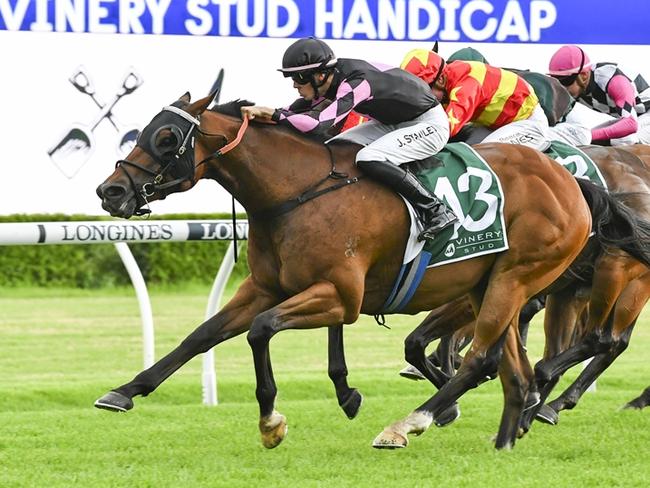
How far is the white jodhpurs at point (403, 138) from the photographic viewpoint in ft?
18.3

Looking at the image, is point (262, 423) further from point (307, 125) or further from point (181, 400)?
point (181, 400)

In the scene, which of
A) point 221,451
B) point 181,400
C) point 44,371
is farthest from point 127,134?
point 221,451

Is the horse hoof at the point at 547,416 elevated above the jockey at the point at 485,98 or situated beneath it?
situated beneath

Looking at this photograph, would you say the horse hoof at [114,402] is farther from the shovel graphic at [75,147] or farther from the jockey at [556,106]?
the shovel graphic at [75,147]

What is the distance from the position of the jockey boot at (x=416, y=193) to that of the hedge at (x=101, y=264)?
8.16 m

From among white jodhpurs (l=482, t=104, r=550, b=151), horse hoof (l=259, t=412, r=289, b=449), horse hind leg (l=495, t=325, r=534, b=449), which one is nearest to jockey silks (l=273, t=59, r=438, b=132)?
white jodhpurs (l=482, t=104, r=550, b=151)

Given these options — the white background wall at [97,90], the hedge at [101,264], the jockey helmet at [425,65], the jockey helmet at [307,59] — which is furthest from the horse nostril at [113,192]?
the hedge at [101,264]

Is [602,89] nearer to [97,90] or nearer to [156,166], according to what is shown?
[97,90]

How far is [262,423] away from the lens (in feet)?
17.5

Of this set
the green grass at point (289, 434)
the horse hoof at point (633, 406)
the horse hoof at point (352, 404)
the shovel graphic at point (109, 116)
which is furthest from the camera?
the shovel graphic at point (109, 116)

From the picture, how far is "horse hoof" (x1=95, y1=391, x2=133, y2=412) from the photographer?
17.0 ft

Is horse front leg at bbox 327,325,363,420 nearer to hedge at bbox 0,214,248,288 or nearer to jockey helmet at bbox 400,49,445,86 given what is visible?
jockey helmet at bbox 400,49,445,86

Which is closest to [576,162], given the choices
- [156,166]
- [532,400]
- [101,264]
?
[532,400]

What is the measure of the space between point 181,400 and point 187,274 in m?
6.70
